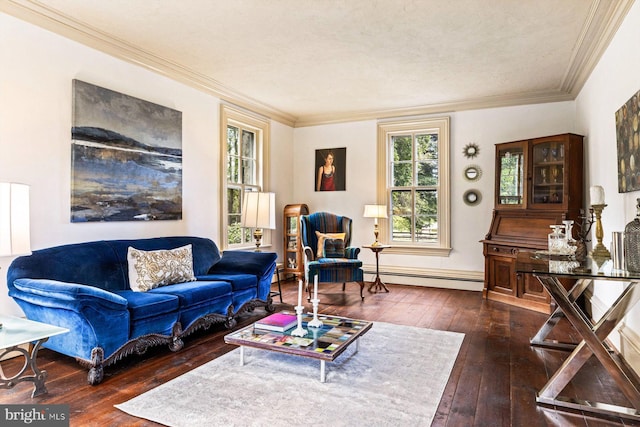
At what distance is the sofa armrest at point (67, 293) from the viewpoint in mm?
2525

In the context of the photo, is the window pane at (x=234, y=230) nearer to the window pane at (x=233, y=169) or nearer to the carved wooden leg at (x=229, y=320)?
the window pane at (x=233, y=169)

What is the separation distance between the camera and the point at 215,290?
3627mm

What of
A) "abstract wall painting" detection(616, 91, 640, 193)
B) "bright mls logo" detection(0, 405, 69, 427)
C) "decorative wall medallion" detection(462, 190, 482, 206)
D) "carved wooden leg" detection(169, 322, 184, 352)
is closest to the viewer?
"bright mls logo" detection(0, 405, 69, 427)

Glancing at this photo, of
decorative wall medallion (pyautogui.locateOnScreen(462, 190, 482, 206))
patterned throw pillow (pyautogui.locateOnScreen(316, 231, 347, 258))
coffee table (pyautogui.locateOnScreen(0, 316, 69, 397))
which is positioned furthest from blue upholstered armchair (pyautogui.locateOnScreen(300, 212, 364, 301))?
coffee table (pyautogui.locateOnScreen(0, 316, 69, 397))

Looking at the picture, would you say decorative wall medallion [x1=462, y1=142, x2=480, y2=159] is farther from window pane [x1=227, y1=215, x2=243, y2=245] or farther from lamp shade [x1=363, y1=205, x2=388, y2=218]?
window pane [x1=227, y1=215, x2=243, y2=245]

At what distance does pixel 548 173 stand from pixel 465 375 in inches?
123

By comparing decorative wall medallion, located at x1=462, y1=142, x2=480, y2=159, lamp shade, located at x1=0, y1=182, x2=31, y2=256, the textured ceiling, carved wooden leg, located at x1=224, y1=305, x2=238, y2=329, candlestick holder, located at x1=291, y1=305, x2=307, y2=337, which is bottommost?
carved wooden leg, located at x1=224, y1=305, x2=238, y2=329

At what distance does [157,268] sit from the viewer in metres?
3.57

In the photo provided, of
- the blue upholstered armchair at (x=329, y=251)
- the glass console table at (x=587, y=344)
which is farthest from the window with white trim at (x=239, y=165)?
the glass console table at (x=587, y=344)

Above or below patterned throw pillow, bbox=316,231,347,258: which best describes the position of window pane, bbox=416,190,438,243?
above

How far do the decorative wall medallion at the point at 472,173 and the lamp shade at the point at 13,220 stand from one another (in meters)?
5.29

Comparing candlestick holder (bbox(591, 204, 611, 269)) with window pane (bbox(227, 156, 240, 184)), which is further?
window pane (bbox(227, 156, 240, 184))

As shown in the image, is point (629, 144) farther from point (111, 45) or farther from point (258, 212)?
point (111, 45)

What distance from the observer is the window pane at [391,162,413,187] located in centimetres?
639
